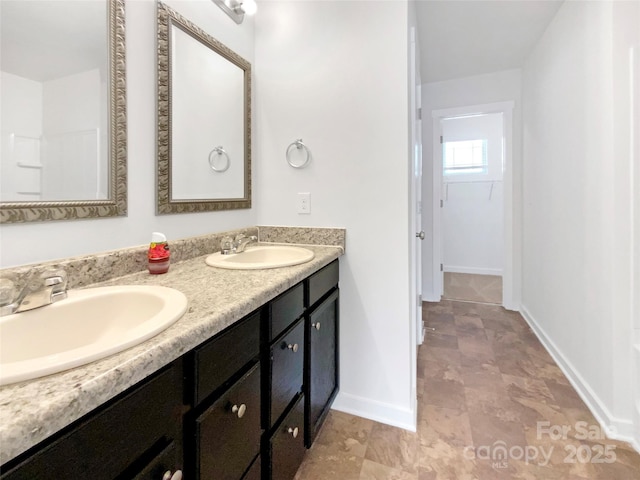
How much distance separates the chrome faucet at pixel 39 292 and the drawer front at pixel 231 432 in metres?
0.45

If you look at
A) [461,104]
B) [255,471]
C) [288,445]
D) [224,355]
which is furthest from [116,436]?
[461,104]

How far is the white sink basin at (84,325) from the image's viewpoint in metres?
0.49

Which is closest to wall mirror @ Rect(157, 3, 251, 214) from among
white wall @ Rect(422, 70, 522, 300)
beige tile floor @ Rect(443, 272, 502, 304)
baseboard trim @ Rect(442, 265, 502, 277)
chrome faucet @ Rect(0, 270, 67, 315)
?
chrome faucet @ Rect(0, 270, 67, 315)

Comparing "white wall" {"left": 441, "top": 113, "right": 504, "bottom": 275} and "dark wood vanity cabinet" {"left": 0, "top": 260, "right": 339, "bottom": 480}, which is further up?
"white wall" {"left": 441, "top": 113, "right": 504, "bottom": 275}

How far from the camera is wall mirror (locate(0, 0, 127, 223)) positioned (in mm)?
797

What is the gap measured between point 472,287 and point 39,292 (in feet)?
13.9

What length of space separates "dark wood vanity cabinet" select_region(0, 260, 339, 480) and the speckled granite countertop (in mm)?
38

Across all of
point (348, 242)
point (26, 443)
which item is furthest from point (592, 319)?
point (26, 443)

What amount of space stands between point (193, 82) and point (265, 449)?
1.42 m

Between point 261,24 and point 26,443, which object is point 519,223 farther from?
point 26,443

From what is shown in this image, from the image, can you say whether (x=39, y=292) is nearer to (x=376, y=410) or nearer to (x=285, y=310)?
(x=285, y=310)

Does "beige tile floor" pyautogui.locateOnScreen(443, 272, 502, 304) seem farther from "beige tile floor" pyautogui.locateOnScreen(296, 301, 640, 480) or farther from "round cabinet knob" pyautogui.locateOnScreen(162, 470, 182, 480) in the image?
"round cabinet knob" pyautogui.locateOnScreen(162, 470, 182, 480)

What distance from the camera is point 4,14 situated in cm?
78

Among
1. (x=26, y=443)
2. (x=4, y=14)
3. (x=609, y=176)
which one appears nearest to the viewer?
(x=26, y=443)
